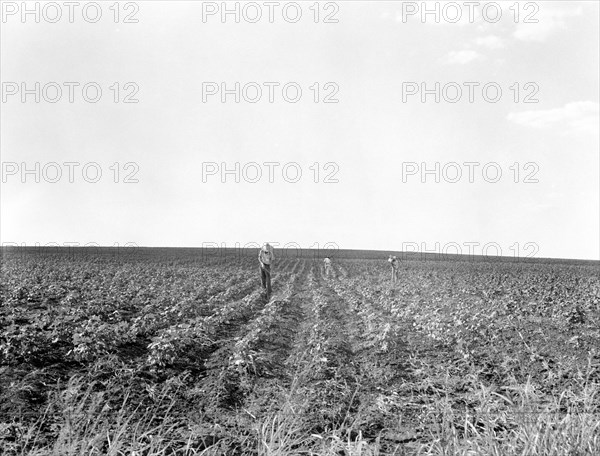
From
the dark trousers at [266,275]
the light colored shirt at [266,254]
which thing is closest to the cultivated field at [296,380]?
the light colored shirt at [266,254]

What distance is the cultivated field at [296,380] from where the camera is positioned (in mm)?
4375

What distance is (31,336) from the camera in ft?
31.8

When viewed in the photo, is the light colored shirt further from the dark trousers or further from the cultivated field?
the cultivated field

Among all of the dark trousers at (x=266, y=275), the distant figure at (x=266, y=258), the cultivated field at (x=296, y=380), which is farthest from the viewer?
the dark trousers at (x=266, y=275)

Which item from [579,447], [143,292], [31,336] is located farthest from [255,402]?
[143,292]

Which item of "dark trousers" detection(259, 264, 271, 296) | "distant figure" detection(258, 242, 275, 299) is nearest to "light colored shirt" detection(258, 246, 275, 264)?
"distant figure" detection(258, 242, 275, 299)

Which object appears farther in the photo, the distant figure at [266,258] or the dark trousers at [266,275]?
the dark trousers at [266,275]

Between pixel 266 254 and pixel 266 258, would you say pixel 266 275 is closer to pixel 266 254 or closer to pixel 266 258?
pixel 266 258

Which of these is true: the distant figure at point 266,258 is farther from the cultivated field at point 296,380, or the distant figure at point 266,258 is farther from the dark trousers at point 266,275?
the cultivated field at point 296,380

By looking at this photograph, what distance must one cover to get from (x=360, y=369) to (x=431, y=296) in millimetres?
11785

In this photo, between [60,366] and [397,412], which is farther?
[60,366]

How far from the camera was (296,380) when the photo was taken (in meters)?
4.66

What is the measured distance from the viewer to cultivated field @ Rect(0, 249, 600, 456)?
172 inches

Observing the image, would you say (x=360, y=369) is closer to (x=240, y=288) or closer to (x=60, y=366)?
(x=60, y=366)
